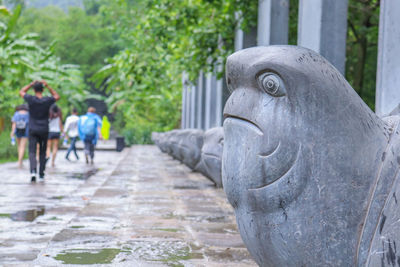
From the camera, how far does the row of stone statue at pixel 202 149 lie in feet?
30.5

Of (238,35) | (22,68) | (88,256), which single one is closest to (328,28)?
(88,256)

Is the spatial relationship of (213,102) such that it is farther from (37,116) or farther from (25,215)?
(25,215)

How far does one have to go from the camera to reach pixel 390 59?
5148 mm

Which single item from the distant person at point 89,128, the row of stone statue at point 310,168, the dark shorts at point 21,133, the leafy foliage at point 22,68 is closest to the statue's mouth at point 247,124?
the row of stone statue at point 310,168

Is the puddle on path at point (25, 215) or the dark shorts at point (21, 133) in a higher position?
the dark shorts at point (21, 133)

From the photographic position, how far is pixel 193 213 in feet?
23.9

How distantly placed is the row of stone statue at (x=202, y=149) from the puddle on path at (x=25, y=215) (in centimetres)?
294

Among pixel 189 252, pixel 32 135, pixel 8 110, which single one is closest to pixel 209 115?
pixel 32 135

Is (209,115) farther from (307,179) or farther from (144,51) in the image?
(307,179)

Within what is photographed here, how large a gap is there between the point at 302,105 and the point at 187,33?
9.60 m

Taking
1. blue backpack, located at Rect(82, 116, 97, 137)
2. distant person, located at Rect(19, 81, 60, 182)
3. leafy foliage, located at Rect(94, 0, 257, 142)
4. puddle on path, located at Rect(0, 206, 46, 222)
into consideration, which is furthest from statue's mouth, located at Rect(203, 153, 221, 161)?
blue backpack, located at Rect(82, 116, 97, 137)

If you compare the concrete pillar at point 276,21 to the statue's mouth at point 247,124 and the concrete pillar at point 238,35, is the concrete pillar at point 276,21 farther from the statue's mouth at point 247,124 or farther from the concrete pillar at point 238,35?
the statue's mouth at point 247,124

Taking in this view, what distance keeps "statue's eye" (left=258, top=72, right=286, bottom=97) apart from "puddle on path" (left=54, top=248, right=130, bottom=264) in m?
2.46

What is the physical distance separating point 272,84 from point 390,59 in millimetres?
2857
